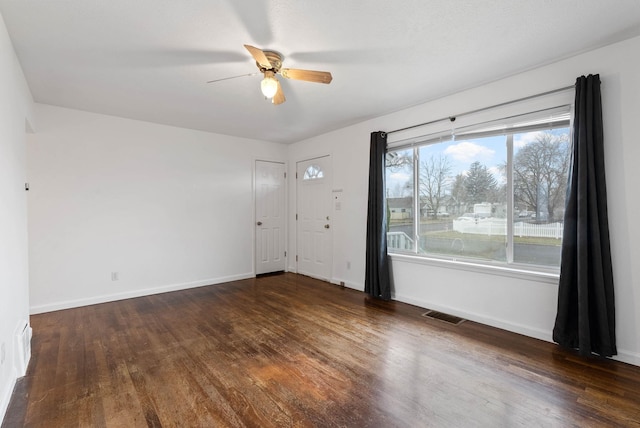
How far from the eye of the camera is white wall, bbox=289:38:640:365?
7.58 ft

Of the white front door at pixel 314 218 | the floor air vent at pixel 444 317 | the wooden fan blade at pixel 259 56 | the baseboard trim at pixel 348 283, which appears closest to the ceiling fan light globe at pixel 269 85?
the wooden fan blade at pixel 259 56

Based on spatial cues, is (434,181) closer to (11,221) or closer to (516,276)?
(516,276)

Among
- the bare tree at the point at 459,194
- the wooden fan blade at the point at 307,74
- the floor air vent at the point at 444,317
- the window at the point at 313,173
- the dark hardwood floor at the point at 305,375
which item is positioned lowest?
the dark hardwood floor at the point at 305,375

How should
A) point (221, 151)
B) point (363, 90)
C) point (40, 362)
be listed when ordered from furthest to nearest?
point (221, 151)
point (363, 90)
point (40, 362)

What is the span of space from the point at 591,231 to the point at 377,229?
7.17 feet

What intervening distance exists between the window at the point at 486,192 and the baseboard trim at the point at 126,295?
2868 millimetres

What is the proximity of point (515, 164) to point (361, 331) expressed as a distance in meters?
Result: 2.31

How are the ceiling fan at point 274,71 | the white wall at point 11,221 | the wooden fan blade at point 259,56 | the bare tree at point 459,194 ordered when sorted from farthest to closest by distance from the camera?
1. the bare tree at point 459,194
2. the ceiling fan at point 274,71
3. the wooden fan blade at point 259,56
4. the white wall at point 11,221

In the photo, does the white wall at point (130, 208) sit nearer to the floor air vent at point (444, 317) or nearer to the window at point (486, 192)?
the window at point (486, 192)

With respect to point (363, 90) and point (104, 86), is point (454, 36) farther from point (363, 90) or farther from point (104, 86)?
point (104, 86)

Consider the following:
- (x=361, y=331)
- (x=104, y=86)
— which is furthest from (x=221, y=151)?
(x=361, y=331)

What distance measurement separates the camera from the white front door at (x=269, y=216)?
217 inches

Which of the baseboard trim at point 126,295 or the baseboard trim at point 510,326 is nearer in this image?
the baseboard trim at point 510,326

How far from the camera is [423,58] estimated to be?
8.45ft
